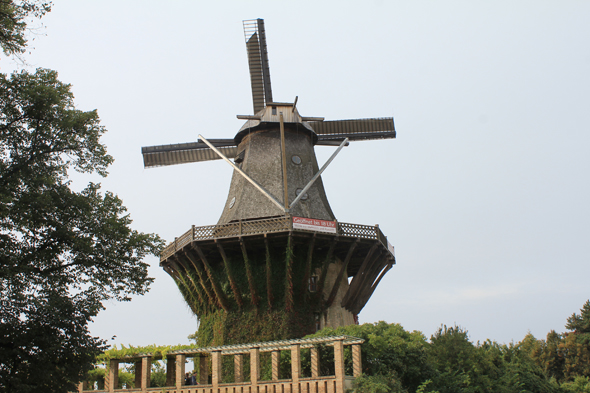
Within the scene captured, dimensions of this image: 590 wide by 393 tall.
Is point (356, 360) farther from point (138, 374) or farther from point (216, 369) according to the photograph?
point (138, 374)

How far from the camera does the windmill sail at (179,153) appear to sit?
3247cm

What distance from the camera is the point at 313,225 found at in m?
24.8

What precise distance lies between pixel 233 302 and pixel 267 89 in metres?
12.8

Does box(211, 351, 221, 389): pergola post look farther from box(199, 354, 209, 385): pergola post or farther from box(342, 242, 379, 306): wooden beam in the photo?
box(342, 242, 379, 306): wooden beam

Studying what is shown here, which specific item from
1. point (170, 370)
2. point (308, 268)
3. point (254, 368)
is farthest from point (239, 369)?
point (308, 268)

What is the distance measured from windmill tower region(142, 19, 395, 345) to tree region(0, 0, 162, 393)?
929 centimetres

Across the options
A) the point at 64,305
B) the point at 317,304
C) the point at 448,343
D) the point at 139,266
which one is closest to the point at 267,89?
the point at 317,304

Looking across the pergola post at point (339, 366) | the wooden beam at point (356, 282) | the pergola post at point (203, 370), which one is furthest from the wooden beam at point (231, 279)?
the pergola post at point (339, 366)

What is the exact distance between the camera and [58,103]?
1525cm

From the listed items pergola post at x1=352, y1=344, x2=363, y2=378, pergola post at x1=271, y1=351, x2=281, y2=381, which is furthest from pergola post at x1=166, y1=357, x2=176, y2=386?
pergola post at x1=352, y1=344, x2=363, y2=378

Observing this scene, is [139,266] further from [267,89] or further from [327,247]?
[267,89]

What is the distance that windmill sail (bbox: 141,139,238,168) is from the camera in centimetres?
3247

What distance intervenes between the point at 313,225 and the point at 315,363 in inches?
275

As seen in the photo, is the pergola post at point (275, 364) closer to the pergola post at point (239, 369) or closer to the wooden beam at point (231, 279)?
the pergola post at point (239, 369)
